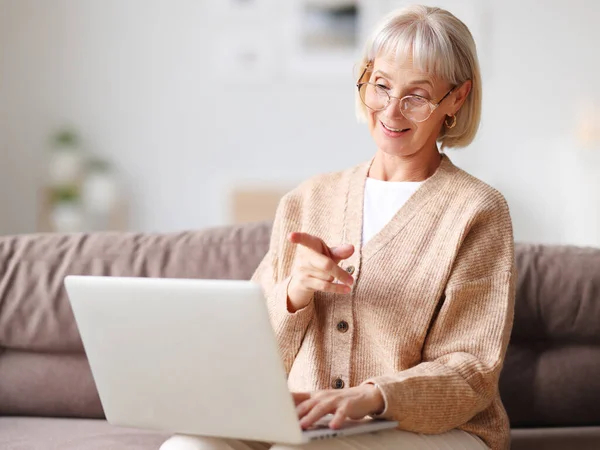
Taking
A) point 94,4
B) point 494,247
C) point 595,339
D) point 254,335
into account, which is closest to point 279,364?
point 254,335

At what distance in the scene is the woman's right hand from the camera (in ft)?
5.10

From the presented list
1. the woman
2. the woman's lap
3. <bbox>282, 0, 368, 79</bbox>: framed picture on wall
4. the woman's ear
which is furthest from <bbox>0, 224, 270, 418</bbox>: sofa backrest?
<bbox>282, 0, 368, 79</bbox>: framed picture on wall

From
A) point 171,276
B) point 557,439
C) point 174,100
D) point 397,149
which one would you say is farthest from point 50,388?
point 174,100

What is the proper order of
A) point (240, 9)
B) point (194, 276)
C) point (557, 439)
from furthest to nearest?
point (240, 9) → point (194, 276) → point (557, 439)

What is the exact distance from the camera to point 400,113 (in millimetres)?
1757

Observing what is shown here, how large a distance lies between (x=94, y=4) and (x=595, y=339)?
4.15 m

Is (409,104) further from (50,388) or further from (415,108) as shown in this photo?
(50,388)

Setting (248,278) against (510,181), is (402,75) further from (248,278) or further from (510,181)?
(510,181)

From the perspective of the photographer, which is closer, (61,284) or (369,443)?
(369,443)

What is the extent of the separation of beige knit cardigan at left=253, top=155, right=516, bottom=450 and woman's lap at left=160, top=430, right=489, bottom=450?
0.11 ft

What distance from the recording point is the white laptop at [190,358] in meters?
1.32

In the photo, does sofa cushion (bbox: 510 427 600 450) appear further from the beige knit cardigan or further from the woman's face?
the woman's face

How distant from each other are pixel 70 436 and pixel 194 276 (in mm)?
467

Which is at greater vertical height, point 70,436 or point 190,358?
point 190,358
